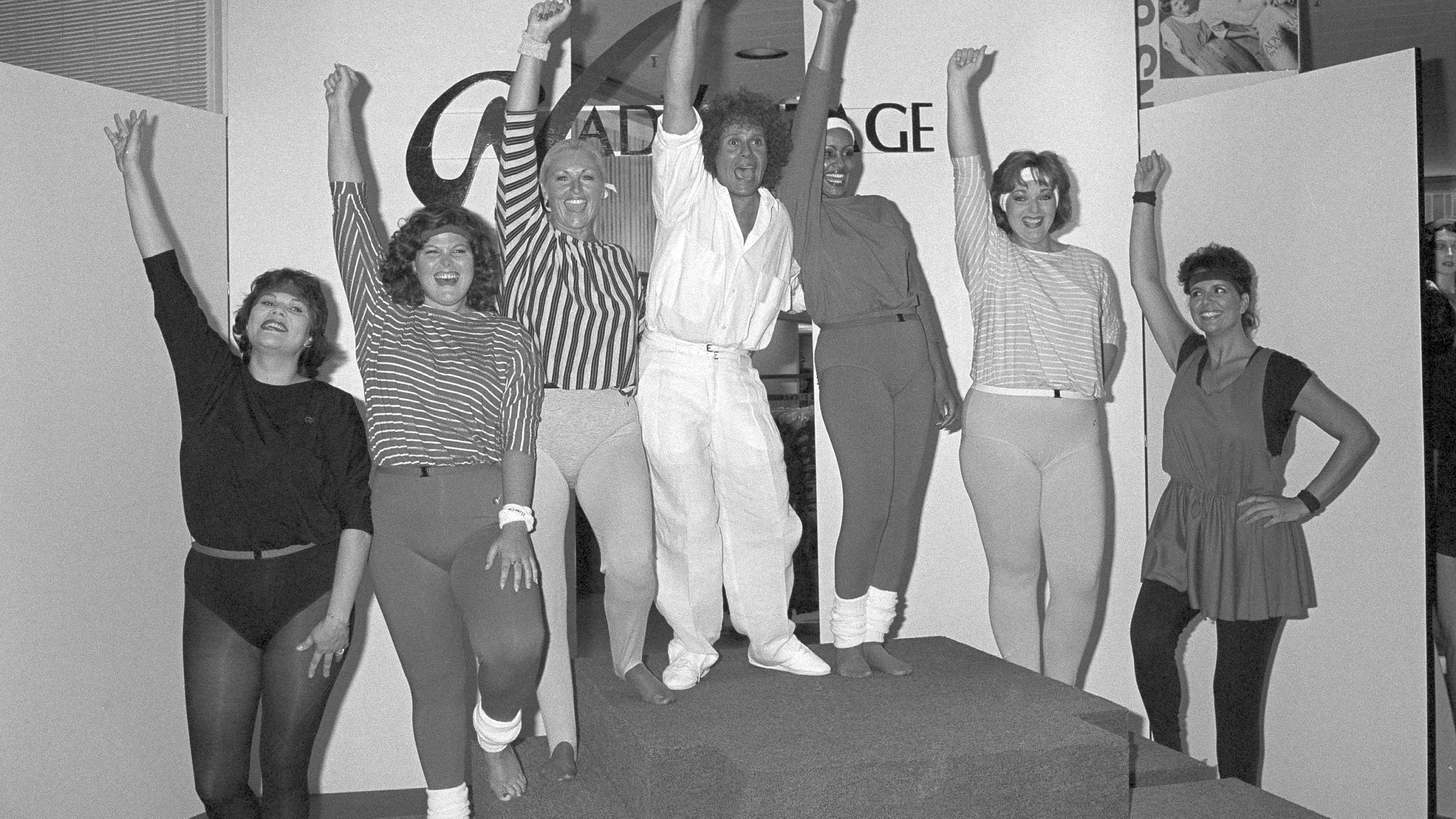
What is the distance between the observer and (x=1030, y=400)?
340cm

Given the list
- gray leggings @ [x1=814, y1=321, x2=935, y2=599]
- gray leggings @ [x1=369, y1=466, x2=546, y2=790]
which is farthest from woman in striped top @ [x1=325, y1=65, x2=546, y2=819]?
gray leggings @ [x1=814, y1=321, x2=935, y2=599]

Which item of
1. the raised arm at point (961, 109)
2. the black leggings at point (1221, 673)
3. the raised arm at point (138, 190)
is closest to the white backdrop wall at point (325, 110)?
the raised arm at point (138, 190)

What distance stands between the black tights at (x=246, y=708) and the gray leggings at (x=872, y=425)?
1.34 m

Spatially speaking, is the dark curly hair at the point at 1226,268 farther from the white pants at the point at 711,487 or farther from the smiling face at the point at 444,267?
the smiling face at the point at 444,267

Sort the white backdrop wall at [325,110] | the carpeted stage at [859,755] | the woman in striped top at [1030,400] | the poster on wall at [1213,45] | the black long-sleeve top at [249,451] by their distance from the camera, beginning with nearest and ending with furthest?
the carpeted stage at [859,755] < the black long-sleeve top at [249,451] < the woman in striped top at [1030,400] < the white backdrop wall at [325,110] < the poster on wall at [1213,45]

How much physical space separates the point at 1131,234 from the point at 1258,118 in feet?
1.81

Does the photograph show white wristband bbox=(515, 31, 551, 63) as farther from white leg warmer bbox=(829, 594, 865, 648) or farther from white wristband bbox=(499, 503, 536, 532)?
white leg warmer bbox=(829, 594, 865, 648)

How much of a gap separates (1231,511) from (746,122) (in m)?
1.96

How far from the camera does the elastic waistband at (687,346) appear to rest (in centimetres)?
293

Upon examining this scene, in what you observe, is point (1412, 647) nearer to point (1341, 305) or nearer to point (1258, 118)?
point (1341, 305)

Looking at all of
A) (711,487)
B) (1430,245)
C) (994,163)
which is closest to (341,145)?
(711,487)

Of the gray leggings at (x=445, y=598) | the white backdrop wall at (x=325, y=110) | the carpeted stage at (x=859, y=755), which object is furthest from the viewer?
the white backdrop wall at (x=325, y=110)

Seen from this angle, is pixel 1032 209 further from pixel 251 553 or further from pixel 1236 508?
pixel 251 553

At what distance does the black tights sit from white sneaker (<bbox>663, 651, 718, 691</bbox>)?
0.84 meters
